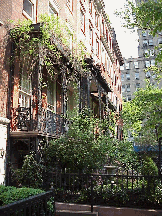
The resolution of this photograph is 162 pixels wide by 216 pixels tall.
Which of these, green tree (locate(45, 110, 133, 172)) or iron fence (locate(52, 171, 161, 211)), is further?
green tree (locate(45, 110, 133, 172))

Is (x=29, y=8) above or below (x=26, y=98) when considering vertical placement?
above

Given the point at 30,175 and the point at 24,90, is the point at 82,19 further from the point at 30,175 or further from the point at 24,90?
the point at 30,175

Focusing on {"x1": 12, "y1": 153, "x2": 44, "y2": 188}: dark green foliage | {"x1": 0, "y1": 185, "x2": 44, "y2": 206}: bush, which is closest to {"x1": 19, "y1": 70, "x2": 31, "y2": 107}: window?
{"x1": 12, "y1": 153, "x2": 44, "y2": 188}: dark green foliage

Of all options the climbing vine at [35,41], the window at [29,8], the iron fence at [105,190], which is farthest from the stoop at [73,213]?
the window at [29,8]

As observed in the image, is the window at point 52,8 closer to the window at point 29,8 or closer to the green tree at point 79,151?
the window at point 29,8

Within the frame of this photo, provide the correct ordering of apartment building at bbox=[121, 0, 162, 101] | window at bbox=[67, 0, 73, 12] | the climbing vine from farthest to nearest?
apartment building at bbox=[121, 0, 162, 101]
window at bbox=[67, 0, 73, 12]
the climbing vine

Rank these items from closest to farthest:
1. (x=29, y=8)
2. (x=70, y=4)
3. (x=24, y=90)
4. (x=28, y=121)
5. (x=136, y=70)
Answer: (x=28, y=121), (x=24, y=90), (x=29, y=8), (x=70, y=4), (x=136, y=70)

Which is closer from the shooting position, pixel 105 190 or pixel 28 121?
pixel 105 190

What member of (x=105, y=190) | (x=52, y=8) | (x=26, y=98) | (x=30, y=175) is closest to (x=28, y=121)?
(x=26, y=98)

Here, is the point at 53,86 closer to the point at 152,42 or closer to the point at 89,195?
the point at 89,195

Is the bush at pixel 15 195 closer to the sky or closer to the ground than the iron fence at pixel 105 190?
closer to the sky

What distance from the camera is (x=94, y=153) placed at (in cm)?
1039

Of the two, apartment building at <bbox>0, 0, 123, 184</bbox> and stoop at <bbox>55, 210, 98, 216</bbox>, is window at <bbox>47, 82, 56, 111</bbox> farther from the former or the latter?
stoop at <bbox>55, 210, 98, 216</bbox>

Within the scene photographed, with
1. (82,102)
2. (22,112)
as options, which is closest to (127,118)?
(82,102)
